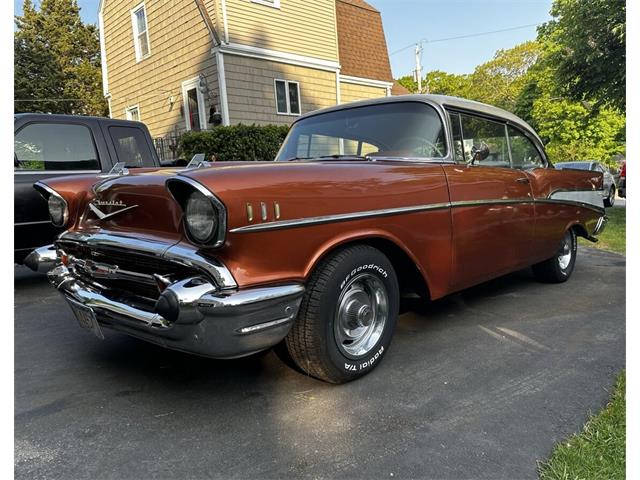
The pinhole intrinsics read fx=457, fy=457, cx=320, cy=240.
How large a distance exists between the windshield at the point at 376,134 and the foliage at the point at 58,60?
27691 mm

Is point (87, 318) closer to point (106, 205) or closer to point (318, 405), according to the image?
point (106, 205)

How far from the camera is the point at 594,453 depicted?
200 cm

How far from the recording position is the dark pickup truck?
495cm

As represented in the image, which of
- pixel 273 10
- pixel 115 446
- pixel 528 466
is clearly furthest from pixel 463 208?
pixel 273 10

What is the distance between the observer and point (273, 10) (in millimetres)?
13133

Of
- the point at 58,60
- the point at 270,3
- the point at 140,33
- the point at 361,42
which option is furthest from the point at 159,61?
the point at 58,60

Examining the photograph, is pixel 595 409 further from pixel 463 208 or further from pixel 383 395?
pixel 463 208

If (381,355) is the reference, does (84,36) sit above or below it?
above

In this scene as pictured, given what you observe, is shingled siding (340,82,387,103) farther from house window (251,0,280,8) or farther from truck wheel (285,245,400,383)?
truck wheel (285,245,400,383)

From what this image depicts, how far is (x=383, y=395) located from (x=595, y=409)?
110 cm

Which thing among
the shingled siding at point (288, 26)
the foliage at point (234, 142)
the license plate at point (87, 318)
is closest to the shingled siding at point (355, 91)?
the shingled siding at point (288, 26)

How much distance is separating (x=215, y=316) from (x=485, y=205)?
231 centimetres

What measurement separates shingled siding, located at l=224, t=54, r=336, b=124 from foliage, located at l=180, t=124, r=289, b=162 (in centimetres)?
148

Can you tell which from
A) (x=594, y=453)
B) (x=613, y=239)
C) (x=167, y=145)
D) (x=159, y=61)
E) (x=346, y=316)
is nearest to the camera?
(x=594, y=453)
